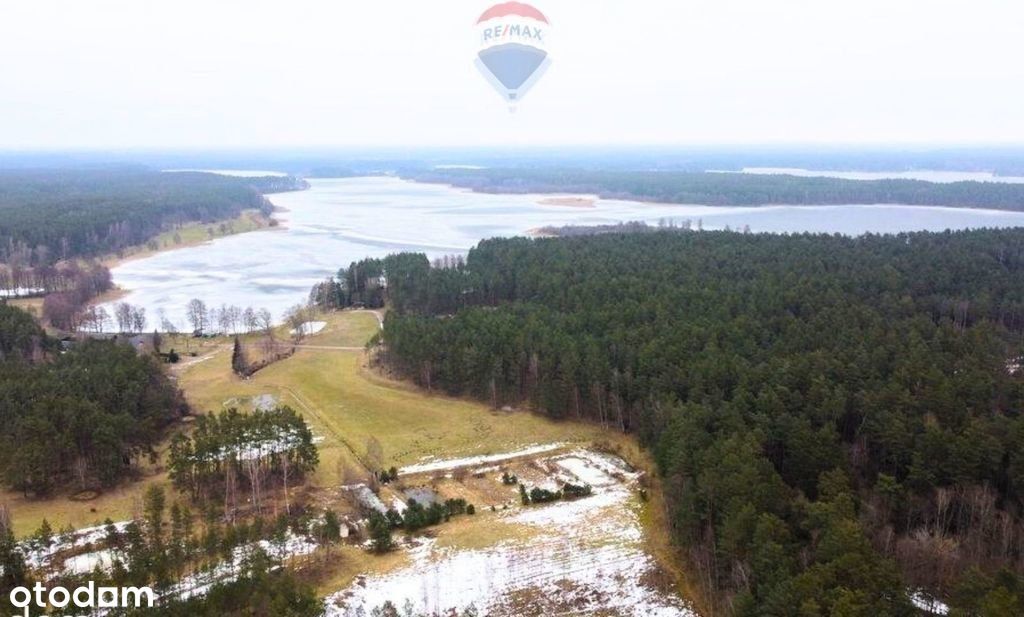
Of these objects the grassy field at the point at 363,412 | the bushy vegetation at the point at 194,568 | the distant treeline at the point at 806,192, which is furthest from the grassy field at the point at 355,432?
the distant treeline at the point at 806,192

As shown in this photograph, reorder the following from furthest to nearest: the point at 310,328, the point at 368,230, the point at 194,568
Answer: the point at 368,230
the point at 310,328
the point at 194,568

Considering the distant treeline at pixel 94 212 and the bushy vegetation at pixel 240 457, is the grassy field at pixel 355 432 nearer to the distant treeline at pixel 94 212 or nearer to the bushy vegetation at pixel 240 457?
the bushy vegetation at pixel 240 457

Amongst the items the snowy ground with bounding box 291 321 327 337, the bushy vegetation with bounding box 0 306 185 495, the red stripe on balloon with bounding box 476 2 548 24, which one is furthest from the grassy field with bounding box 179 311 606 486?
the red stripe on balloon with bounding box 476 2 548 24

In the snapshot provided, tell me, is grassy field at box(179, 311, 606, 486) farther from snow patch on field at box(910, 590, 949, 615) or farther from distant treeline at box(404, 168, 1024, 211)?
distant treeline at box(404, 168, 1024, 211)

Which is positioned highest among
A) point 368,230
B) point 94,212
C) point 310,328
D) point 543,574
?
point 94,212

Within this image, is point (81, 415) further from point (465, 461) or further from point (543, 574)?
point (543, 574)

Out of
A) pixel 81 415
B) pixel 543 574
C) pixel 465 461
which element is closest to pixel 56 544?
pixel 81 415

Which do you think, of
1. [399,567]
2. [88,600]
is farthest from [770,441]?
[88,600]
